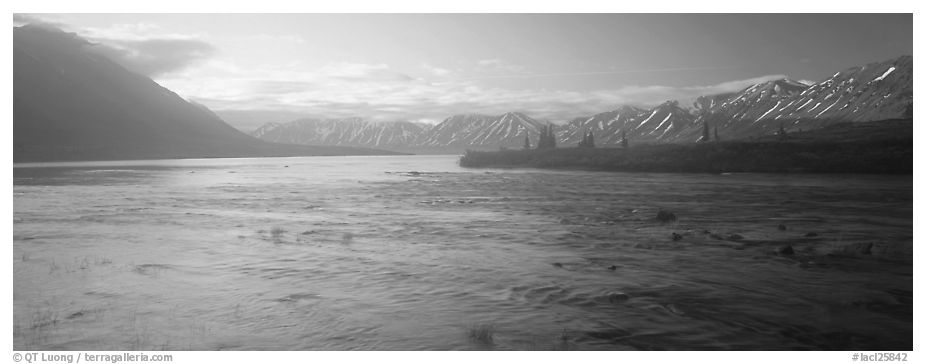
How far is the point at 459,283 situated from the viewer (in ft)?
60.8

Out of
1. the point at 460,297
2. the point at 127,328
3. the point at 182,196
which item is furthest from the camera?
the point at 182,196

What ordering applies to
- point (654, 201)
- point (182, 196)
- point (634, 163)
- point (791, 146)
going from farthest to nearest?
point (634, 163), point (791, 146), point (182, 196), point (654, 201)

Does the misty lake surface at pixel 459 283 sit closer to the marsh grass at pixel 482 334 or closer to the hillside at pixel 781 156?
the marsh grass at pixel 482 334

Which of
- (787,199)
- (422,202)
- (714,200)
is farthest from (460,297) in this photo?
(787,199)

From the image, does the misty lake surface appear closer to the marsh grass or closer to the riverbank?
the marsh grass

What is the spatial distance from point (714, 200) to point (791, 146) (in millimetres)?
73798

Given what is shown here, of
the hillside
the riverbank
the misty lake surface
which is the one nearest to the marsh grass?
the misty lake surface

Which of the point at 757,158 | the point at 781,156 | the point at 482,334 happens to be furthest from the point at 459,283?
the point at 781,156

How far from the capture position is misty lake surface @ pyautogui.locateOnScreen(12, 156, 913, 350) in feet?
44.2

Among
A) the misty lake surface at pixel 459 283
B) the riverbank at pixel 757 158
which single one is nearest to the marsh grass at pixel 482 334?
the misty lake surface at pixel 459 283

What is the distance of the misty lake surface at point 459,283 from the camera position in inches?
530
